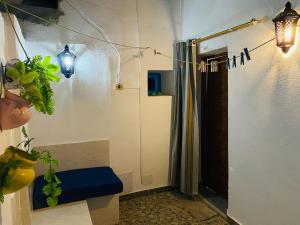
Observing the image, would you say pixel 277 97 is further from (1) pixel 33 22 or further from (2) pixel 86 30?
(1) pixel 33 22

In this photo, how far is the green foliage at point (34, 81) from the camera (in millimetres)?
845

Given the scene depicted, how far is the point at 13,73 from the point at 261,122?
198 cm

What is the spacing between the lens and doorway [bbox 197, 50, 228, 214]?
120 inches

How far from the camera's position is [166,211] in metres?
2.89

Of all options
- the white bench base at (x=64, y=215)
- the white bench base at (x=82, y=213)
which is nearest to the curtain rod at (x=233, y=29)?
the white bench base at (x=82, y=213)

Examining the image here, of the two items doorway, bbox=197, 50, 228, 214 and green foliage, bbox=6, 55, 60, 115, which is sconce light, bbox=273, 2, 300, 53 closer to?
doorway, bbox=197, 50, 228, 214

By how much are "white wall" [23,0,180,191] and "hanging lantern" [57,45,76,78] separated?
0.44 feet

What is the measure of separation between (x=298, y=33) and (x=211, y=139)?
6.03ft

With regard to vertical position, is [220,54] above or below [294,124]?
above

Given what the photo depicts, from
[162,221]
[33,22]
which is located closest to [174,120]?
[162,221]

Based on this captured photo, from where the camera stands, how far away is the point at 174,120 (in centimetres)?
335

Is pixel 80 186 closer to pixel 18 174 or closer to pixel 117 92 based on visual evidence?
pixel 117 92

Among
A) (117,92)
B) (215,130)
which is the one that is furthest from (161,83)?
(215,130)

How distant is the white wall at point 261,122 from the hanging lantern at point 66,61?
1.61 m
